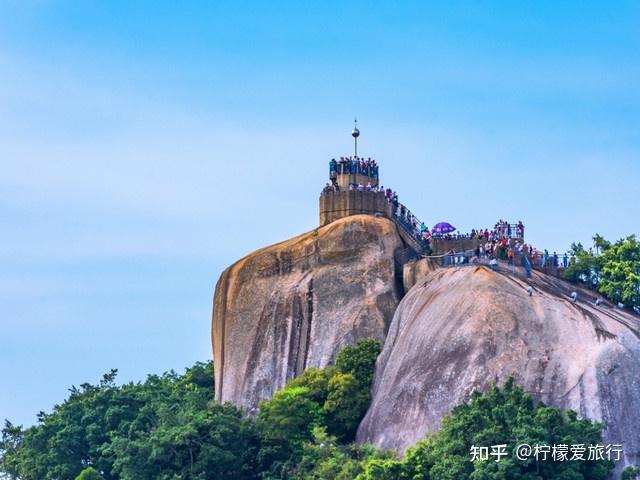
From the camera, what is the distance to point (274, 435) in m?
85.1

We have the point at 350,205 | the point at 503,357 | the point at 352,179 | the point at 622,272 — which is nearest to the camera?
the point at 503,357

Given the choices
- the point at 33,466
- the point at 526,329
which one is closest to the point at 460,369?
the point at 526,329

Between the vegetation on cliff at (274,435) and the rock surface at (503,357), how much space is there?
123 cm

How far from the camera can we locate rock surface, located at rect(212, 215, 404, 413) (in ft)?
298

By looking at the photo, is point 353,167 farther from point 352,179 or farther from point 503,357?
point 503,357

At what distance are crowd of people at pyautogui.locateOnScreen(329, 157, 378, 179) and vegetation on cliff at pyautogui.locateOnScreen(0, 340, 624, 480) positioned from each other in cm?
1059

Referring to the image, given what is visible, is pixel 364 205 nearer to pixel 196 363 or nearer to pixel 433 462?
pixel 196 363

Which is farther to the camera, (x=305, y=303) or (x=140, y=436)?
(x=305, y=303)

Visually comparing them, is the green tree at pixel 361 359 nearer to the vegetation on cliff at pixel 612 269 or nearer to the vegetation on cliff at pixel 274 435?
the vegetation on cliff at pixel 274 435

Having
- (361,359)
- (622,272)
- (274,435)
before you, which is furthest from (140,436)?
(622,272)

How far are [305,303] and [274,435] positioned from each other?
8730 mm

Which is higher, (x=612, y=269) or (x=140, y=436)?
(x=612, y=269)

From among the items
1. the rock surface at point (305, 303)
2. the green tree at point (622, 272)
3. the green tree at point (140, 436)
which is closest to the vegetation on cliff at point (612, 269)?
the green tree at point (622, 272)

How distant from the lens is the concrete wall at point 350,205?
94812 mm
